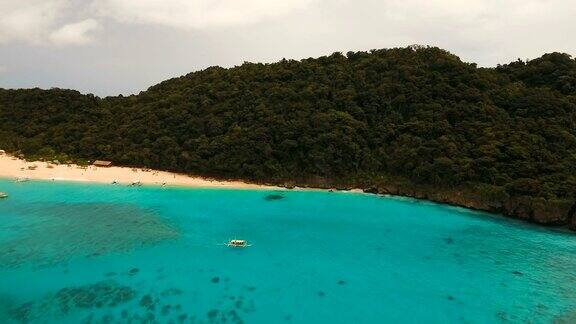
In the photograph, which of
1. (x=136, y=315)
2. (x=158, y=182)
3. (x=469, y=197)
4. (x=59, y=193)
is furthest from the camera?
(x=158, y=182)

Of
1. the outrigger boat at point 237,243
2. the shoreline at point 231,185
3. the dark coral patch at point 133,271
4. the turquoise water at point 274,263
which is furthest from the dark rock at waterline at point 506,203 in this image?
the dark coral patch at point 133,271

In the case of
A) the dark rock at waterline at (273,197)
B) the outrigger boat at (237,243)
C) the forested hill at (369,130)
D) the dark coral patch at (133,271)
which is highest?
the forested hill at (369,130)

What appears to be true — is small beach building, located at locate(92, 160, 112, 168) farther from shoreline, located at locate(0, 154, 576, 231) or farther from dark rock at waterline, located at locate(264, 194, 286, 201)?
dark rock at waterline, located at locate(264, 194, 286, 201)

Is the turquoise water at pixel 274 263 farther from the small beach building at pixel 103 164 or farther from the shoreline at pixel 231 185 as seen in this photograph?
the small beach building at pixel 103 164

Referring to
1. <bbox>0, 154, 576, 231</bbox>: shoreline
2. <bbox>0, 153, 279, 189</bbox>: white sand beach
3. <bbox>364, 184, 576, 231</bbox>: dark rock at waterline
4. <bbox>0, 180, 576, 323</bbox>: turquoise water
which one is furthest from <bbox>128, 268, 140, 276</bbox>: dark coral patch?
<bbox>364, 184, 576, 231</bbox>: dark rock at waterline

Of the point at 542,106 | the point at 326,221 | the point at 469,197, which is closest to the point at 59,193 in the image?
the point at 326,221

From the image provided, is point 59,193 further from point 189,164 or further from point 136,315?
point 136,315
